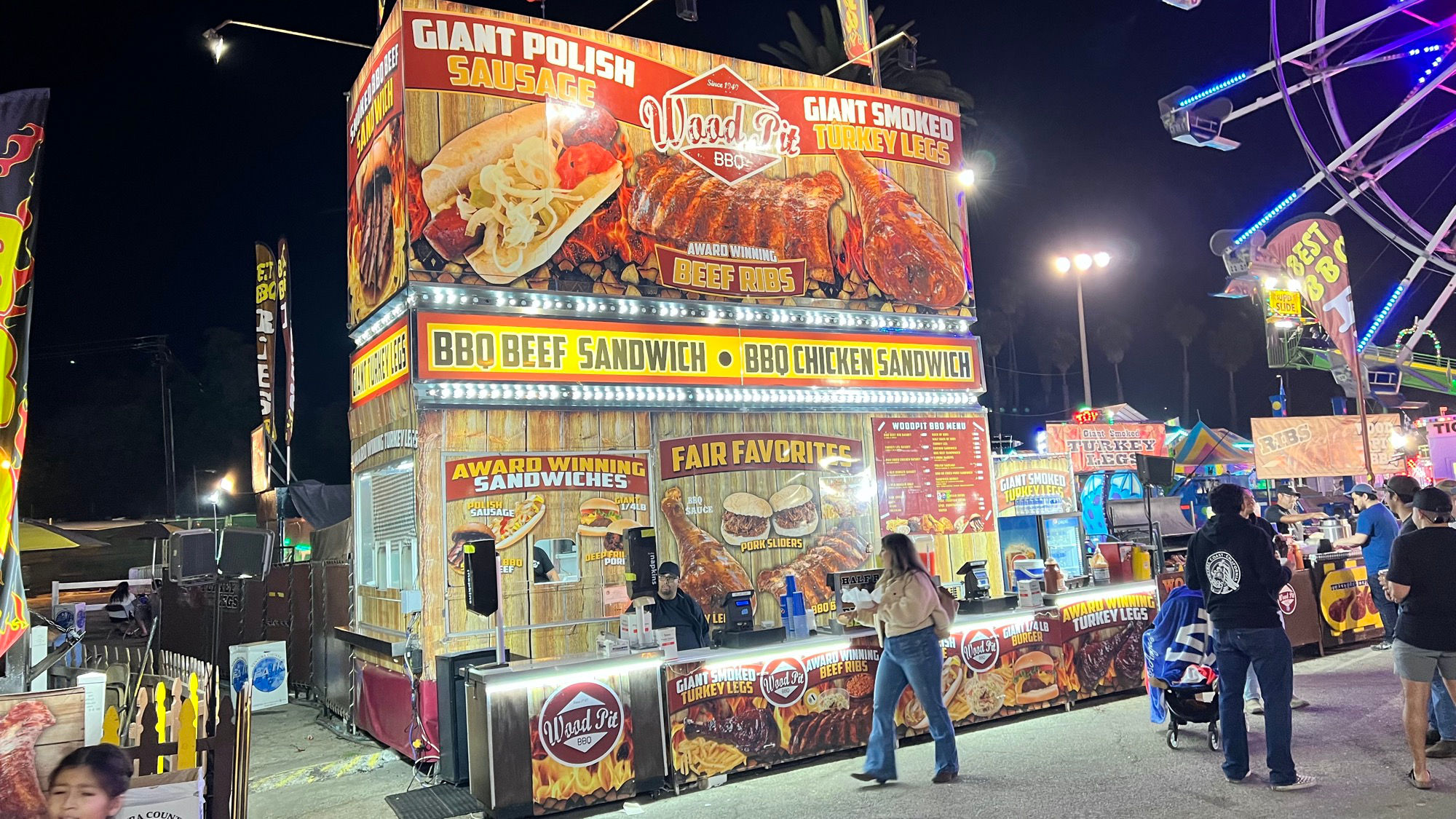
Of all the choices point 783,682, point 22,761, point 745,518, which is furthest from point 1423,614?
point 22,761

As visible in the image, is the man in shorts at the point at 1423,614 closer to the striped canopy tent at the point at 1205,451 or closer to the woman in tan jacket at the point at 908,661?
the woman in tan jacket at the point at 908,661

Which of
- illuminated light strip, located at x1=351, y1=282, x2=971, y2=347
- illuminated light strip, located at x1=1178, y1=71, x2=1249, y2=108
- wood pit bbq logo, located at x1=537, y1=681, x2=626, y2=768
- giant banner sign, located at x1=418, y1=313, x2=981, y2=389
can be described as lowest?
wood pit bbq logo, located at x1=537, y1=681, x2=626, y2=768

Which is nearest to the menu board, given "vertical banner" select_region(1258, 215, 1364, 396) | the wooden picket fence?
"vertical banner" select_region(1258, 215, 1364, 396)

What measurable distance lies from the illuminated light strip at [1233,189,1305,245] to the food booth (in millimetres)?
11054

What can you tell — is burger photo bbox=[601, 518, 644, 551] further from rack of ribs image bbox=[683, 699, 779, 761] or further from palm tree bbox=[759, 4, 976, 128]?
palm tree bbox=[759, 4, 976, 128]

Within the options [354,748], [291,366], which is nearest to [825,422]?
[354,748]

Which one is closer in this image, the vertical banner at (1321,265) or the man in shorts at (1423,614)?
the man in shorts at (1423,614)

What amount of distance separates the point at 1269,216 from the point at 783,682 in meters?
18.6

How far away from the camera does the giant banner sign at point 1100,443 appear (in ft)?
61.4

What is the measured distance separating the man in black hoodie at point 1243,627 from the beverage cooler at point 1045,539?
26.2 feet

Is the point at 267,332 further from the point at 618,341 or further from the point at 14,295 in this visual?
the point at 14,295

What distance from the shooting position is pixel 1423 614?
21.0ft

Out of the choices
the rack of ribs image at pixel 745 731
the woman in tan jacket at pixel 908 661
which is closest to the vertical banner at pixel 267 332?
the rack of ribs image at pixel 745 731

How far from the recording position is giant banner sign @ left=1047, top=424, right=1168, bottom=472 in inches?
737
